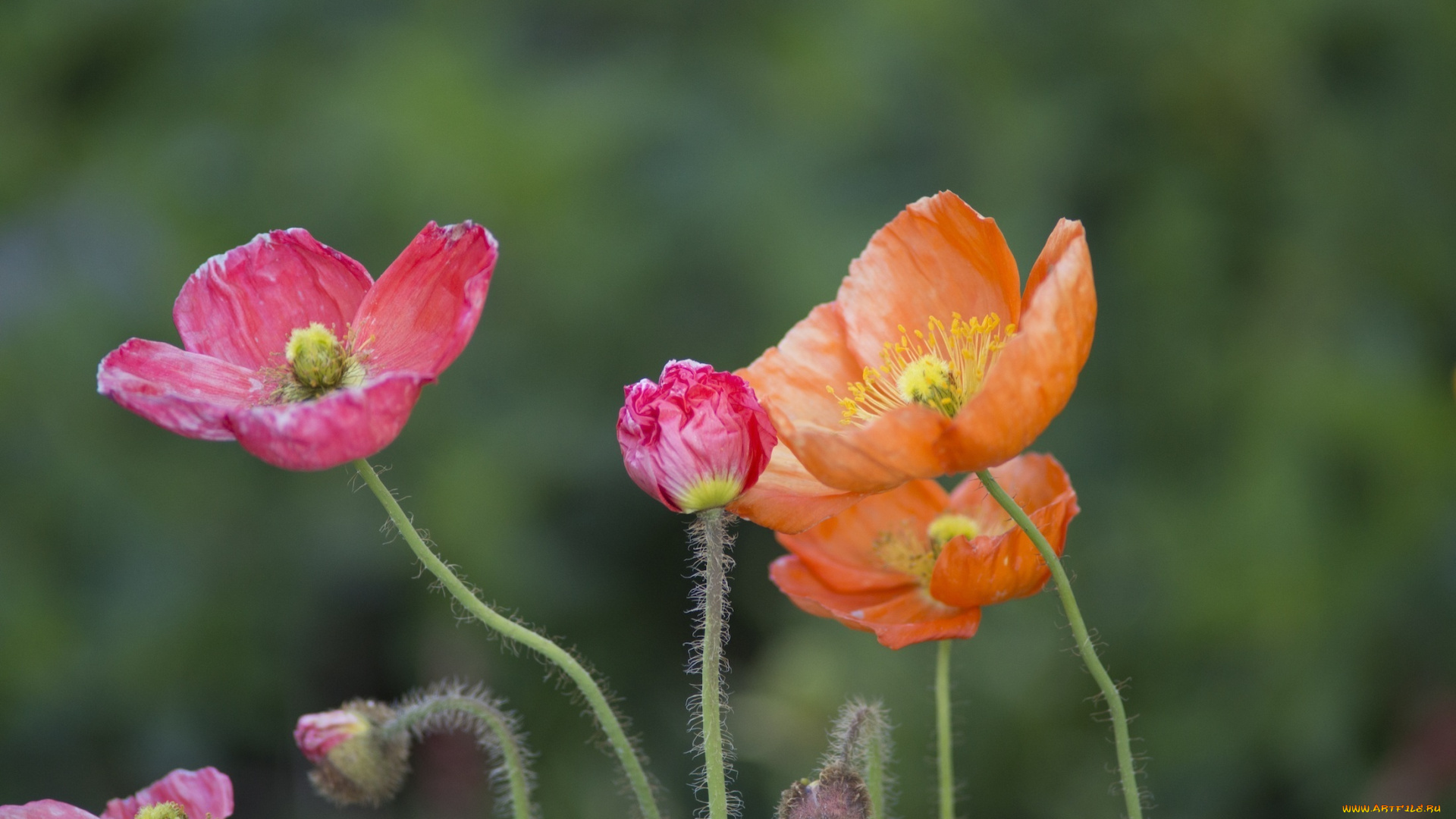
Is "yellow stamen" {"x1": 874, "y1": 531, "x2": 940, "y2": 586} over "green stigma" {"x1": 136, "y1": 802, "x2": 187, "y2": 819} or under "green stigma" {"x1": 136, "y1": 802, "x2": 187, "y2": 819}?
over

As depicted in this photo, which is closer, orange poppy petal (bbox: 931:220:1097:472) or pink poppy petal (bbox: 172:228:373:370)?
orange poppy petal (bbox: 931:220:1097:472)

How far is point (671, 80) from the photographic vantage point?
3756 millimetres

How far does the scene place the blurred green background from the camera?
2922 mm

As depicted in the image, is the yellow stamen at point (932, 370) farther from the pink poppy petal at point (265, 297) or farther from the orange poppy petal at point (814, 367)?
the pink poppy petal at point (265, 297)

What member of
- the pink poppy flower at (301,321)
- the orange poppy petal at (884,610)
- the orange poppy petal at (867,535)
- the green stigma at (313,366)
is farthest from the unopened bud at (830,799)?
the green stigma at (313,366)

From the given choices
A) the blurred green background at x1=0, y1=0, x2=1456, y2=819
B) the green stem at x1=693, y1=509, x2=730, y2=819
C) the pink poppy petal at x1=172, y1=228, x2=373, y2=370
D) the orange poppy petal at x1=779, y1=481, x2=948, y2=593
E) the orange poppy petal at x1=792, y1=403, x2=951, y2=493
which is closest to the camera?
the green stem at x1=693, y1=509, x2=730, y2=819

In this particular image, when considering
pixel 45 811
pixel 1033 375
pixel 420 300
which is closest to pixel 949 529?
pixel 1033 375

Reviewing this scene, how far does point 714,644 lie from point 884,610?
0.41 meters

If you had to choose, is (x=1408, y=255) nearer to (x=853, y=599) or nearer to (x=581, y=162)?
(x=581, y=162)

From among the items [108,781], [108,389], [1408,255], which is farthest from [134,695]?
[1408,255]

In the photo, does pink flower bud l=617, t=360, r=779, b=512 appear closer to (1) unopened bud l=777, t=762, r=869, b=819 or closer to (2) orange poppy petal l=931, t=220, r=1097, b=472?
(2) orange poppy petal l=931, t=220, r=1097, b=472

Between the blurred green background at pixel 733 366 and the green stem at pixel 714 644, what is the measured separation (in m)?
1.76

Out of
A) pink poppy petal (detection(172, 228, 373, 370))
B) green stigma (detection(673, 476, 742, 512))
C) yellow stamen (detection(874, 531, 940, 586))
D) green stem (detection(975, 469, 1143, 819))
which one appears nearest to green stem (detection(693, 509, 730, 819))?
green stigma (detection(673, 476, 742, 512))

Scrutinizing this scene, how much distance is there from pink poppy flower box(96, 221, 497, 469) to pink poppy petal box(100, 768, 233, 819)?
1.03 ft
